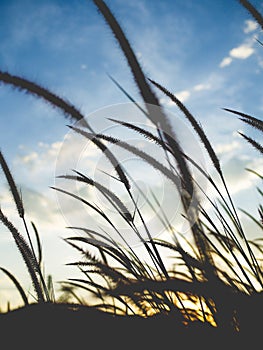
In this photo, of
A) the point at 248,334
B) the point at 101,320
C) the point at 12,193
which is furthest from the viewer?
the point at 12,193

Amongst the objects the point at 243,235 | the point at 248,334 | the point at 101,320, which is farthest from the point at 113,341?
the point at 243,235

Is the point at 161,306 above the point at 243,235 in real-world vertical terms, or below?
below

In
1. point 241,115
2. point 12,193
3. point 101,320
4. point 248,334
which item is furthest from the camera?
point 12,193

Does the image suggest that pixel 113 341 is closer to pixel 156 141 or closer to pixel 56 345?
pixel 56 345

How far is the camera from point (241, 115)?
132 centimetres

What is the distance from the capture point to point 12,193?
5.54 feet

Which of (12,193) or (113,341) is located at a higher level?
(12,193)

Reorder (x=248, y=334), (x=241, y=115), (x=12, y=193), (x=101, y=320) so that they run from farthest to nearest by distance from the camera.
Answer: (x=12, y=193) < (x=241, y=115) < (x=101, y=320) < (x=248, y=334)

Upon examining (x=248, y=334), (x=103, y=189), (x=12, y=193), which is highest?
(x=12, y=193)

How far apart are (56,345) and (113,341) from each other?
0.16m

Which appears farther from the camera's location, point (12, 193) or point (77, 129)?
point (12, 193)

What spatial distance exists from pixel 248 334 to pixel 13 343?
682mm

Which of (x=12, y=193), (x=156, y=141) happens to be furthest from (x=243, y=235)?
(x=12, y=193)

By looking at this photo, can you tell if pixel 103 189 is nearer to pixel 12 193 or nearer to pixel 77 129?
pixel 77 129
